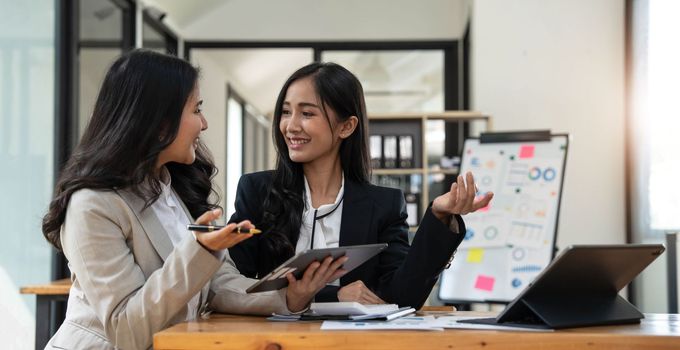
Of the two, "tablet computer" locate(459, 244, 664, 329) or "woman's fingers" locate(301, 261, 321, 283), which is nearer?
"tablet computer" locate(459, 244, 664, 329)

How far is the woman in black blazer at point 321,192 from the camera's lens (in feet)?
7.51

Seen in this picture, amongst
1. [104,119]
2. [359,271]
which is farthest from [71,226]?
[359,271]

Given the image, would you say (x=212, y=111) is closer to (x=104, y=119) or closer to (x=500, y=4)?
(x=500, y=4)

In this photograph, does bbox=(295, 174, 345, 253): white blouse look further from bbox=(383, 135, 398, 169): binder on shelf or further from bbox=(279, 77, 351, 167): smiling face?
bbox=(383, 135, 398, 169): binder on shelf

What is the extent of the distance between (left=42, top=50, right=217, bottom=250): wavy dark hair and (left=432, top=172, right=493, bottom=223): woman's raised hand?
0.57 metres

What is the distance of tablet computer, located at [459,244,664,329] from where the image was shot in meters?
1.65

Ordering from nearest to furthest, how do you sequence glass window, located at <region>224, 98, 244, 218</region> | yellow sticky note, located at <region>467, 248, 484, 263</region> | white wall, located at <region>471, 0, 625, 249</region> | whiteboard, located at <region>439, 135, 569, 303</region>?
1. whiteboard, located at <region>439, 135, 569, 303</region>
2. yellow sticky note, located at <region>467, 248, 484, 263</region>
3. white wall, located at <region>471, 0, 625, 249</region>
4. glass window, located at <region>224, 98, 244, 218</region>

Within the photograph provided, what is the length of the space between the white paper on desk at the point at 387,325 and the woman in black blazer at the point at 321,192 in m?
0.42

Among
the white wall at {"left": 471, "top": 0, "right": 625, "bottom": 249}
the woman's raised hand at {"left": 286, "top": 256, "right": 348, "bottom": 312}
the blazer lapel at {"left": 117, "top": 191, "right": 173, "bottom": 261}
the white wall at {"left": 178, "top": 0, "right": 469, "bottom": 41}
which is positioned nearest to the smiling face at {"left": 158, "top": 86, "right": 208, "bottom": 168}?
the blazer lapel at {"left": 117, "top": 191, "right": 173, "bottom": 261}

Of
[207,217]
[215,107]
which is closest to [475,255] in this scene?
[207,217]

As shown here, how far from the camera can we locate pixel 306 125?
2.30m

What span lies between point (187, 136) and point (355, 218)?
0.54 meters

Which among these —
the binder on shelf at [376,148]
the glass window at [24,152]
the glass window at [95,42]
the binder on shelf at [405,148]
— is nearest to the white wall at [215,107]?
the glass window at [95,42]

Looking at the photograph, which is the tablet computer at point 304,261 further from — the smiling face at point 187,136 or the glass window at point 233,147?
the glass window at point 233,147
